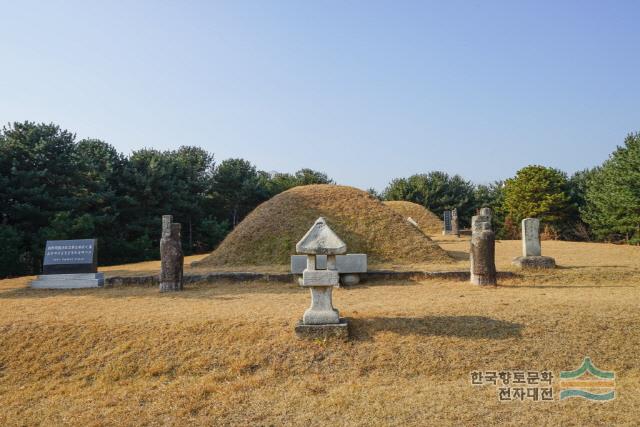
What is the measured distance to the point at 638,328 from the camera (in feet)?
21.4

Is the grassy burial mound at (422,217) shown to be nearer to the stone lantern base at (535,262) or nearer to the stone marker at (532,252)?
the stone marker at (532,252)

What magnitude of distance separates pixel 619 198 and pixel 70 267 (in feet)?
87.6

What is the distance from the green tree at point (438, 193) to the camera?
40.7 metres

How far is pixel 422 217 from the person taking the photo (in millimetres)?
33250

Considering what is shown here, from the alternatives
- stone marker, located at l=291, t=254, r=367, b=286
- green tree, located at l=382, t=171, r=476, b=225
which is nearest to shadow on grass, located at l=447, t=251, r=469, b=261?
stone marker, located at l=291, t=254, r=367, b=286

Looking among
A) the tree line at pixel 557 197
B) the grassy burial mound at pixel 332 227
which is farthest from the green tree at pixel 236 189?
the tree line at pixel 557 197

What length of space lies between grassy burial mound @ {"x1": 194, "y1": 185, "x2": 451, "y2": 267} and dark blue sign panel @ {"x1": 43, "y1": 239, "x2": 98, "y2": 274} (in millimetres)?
4019

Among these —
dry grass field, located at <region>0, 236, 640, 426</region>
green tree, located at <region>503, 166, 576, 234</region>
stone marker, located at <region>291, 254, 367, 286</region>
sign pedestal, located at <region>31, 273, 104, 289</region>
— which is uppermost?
green tree, located at <region>503, 166, 576, 234</region>

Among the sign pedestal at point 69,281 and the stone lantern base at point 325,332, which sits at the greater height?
the sign pedestal at point 69,281

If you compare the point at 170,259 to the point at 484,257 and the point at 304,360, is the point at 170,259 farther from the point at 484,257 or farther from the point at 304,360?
the point at 484,257

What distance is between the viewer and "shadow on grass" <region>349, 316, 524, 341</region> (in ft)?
21.2

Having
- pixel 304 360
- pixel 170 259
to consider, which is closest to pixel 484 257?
pixel 304 360

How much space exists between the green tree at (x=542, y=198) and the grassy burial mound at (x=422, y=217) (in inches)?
229

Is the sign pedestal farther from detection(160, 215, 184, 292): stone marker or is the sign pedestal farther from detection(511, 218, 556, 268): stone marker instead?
detection(511, 218, 556, 268): stone marker
